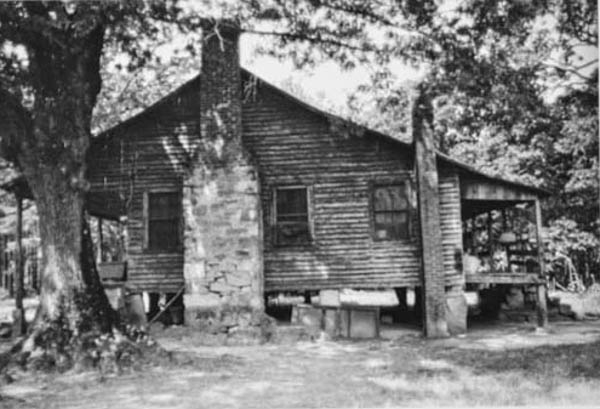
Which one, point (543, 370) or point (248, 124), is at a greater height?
point (248, 124)

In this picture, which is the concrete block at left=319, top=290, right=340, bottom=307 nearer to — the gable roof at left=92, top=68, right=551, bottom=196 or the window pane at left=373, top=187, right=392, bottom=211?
the window pane at left=373, top=187, right=392, bottom=211

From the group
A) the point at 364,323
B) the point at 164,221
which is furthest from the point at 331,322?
the point at 164,221

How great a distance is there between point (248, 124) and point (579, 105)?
24.1 ft

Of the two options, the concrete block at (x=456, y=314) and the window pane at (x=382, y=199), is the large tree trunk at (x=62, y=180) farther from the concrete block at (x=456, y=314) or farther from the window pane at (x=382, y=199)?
the concrete block at (x=456, y=314)

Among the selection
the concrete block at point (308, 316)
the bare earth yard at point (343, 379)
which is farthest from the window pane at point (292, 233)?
the bare earth yard at point (343, 379)

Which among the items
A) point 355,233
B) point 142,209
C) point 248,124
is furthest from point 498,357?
point 142,209

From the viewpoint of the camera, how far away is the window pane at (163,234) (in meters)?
14.4

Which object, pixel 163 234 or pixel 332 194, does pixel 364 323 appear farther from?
pixel 163 234

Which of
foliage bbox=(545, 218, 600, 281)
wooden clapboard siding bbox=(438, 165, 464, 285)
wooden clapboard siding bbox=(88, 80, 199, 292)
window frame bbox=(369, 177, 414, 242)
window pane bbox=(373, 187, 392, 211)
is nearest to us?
wooden clapboard siding bbox=(438, 165, 464, 285)

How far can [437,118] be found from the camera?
29500 millimetres

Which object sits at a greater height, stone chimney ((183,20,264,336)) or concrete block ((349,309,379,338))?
stone chimney ((183,20,264,336))

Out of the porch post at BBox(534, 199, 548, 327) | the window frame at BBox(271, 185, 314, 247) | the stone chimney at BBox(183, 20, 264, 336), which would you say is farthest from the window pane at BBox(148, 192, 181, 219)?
the porch post at BBox(534, 199, 548, 327)

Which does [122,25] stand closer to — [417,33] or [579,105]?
[417,33]

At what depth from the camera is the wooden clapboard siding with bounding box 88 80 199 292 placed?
14.4m
